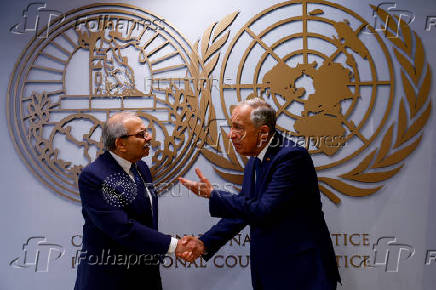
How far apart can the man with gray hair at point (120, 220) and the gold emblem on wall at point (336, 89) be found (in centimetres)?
62

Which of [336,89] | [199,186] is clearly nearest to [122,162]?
[199,186]

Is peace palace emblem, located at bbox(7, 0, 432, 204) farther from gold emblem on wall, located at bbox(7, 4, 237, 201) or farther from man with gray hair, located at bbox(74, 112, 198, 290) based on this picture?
man with gray hair, located at bbox(74, 112, 198, 290)

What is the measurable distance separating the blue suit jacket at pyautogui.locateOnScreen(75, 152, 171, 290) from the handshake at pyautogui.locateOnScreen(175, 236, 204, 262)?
11 cm

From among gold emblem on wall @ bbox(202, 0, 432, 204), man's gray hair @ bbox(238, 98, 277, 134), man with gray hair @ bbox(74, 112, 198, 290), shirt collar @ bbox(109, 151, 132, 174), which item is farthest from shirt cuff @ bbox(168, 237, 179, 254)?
man's gray hair @ bbox(238, 98, 277, 134)

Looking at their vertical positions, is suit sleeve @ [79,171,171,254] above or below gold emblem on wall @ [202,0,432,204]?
below

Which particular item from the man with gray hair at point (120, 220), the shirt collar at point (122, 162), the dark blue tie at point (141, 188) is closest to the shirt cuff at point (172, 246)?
the man with gray hair at point (120, 220)

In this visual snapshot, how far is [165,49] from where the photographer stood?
280 centimetres

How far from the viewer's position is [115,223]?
7.06ft

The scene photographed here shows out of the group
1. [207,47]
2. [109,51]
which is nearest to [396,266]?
[207,47]

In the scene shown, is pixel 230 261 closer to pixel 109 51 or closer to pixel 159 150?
pixel 159 150

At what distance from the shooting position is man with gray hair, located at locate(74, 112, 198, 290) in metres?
2.18

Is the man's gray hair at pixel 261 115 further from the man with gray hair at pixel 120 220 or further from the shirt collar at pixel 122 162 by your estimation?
the shirt collar at pixel 122 162

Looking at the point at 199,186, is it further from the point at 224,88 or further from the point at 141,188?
the point at 224,88

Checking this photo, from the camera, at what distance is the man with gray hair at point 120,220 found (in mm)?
2184
